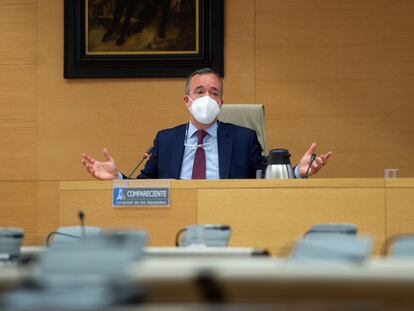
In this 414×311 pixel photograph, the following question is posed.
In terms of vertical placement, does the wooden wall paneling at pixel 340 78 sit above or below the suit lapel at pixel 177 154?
above

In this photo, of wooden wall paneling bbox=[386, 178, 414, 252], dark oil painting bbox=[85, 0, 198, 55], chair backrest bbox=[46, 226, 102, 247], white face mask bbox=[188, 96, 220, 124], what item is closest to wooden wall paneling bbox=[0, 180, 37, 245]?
dark oil painting bbox=[85, 0, 198, 55]

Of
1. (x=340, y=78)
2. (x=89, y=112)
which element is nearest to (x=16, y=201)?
(x=89, y=112)

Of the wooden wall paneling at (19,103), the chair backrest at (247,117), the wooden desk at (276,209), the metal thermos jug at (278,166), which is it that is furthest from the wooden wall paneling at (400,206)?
the wooden wall paneling at (19,103)

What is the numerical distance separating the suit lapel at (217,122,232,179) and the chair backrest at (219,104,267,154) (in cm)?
40

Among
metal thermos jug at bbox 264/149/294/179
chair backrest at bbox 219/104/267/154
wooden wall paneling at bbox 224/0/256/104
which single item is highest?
wooden wall paneling at bbox 224/0/256/104

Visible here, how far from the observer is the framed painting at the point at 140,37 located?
8383mm

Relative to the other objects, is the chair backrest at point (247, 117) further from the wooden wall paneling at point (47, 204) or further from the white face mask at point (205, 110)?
the wooden wall paneling at point (47, 204)

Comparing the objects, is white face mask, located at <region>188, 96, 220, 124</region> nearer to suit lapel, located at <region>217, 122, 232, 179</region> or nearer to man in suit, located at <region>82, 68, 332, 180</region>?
man in suit, located at <region>82, 68, 332, 180</region>

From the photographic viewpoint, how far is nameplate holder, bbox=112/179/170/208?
18.1 feet

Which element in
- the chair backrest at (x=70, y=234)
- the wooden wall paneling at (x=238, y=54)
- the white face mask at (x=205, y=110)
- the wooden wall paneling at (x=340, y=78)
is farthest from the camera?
the wooden wall paneling at (x=238, y=54)

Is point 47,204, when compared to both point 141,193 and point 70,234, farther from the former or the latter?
point 70,234

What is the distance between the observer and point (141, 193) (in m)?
5.56

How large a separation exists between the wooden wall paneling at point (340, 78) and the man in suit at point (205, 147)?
5.91ft

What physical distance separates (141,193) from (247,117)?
1.71 metres
